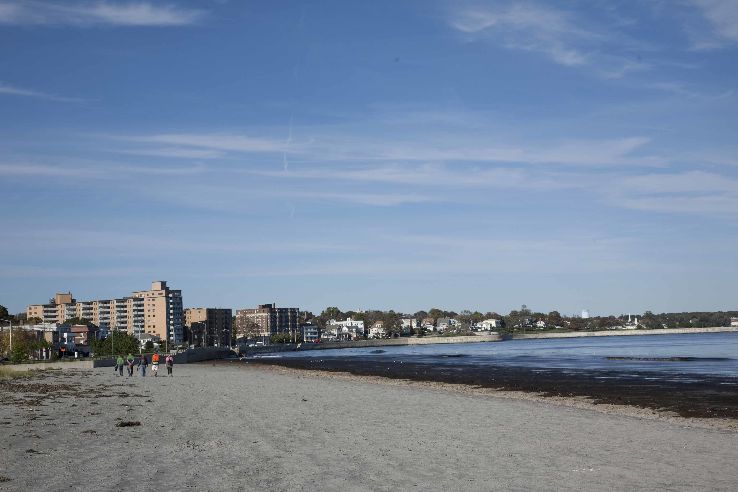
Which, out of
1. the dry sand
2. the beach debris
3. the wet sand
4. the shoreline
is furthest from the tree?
the beach debris

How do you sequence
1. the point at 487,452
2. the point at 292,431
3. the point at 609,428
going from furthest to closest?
1. the point at 609,428
2. the point at 292,431
3. the point at 487,452

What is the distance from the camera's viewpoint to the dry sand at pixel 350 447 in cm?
1494

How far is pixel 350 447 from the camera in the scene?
19453 mm

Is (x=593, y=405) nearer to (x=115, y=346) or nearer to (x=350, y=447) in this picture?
(x=350, y=447)

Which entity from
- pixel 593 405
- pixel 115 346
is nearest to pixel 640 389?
pixel 593 405

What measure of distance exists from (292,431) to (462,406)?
1172cm

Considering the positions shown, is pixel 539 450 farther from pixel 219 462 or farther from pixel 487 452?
pixel 219 462

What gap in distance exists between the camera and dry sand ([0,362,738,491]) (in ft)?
49.0

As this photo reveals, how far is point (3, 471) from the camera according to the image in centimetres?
1492

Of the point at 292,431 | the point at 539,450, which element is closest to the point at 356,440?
the point at 292,431

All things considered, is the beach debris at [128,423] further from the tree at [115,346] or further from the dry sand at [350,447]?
the tree at [115,346]

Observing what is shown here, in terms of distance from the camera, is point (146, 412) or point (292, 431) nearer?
point (292, 431)

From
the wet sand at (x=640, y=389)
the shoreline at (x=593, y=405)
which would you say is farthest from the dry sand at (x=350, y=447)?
the wet sand at (x=640, y=389)

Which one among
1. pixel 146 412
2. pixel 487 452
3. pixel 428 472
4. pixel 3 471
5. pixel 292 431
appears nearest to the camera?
pixel 3 471
